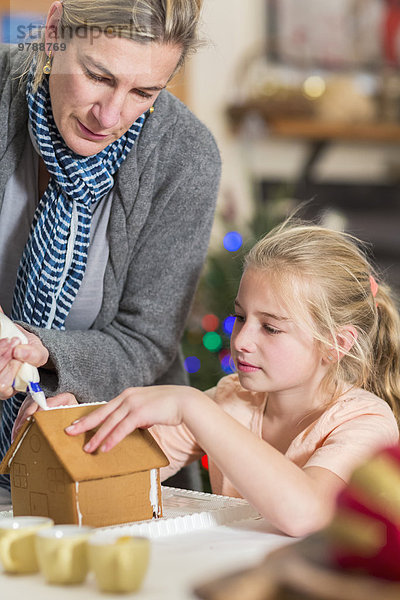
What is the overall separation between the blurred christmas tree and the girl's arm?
152cm

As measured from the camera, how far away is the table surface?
74 centimetres

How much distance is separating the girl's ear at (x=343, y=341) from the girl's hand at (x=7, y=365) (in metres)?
0.51

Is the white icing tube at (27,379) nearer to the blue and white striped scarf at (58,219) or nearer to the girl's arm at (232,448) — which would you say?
the girl's arm at (232,448)

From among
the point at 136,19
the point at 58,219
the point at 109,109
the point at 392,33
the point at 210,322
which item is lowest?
the point at 210,322

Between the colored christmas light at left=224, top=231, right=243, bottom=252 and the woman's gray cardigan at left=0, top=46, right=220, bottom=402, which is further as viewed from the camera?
the colored christmas light at left=224, top=231, right=243, bottom=252

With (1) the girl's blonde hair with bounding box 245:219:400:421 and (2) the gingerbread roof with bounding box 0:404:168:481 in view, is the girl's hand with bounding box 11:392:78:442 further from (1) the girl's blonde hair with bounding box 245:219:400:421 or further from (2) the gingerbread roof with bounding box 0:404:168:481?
(1) the girl's blonde hair with bounding box 245:219:400:421

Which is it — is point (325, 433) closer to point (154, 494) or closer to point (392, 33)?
point (154, 494)

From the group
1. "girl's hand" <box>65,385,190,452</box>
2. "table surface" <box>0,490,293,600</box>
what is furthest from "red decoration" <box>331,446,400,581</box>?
"girl's hand" <box>65,385,190,452</box>

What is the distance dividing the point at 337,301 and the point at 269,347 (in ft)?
0.49

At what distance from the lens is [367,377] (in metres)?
1.37

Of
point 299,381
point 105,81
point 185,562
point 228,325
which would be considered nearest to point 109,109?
point 105,81

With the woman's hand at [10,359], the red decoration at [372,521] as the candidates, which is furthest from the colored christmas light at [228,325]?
the red decoration at [372,521]

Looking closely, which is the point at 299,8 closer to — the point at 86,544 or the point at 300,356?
the point at 300,356

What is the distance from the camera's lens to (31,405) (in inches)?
46.9
